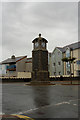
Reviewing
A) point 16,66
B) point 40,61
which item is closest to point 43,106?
point 40,61

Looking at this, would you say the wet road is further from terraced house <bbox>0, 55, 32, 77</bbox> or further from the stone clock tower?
terraced house <bbox>0, 55, 32, 77</bbox>

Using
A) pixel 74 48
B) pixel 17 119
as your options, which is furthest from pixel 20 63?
pixel 17 119

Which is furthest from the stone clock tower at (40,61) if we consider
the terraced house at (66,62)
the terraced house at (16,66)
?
the terraced house at (16,66)

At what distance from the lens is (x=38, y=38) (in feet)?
92.8

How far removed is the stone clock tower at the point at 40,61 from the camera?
26922 millimetres

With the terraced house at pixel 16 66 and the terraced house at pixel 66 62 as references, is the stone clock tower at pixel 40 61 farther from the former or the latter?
the terraced house at pixel 16 66

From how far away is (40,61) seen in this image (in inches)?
1063

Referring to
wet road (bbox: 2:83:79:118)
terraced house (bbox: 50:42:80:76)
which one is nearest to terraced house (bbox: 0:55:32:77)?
terraced house (bbox: 50:42:80:76)

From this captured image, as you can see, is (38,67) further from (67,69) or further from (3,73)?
(3,73)

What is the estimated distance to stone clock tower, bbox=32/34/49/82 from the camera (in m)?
26.9

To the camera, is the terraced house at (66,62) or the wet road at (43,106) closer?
the wet road at (43,106)

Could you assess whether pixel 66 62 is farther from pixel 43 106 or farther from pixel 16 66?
pixel 43 106

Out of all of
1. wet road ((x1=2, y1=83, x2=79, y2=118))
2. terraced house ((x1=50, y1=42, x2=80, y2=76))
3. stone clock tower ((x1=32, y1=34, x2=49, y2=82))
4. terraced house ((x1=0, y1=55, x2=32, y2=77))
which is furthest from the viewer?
terraced house ((x1=0, y1=55, x2=32, y2=77))

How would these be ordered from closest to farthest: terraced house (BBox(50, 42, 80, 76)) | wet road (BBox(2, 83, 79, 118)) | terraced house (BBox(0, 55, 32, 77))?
wet road (BBox(2, 83, 79, 118)) → terraced house (BBox(50, 42, 80, 76)) → terraced house (BBox(0, 55, 32, 77))
